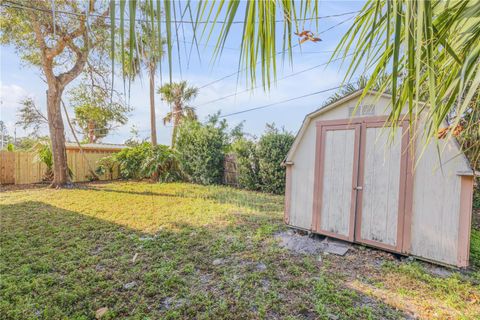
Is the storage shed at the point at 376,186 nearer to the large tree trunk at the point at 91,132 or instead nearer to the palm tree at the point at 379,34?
the palm tree at the point at 379,34

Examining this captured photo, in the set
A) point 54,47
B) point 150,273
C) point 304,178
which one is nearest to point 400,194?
point 304,178

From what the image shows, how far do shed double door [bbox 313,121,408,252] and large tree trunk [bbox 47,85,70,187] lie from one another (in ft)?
30.4

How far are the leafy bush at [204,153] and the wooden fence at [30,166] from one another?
13.8ft

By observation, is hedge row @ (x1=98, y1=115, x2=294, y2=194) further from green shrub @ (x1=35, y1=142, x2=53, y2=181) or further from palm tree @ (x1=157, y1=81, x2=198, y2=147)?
palm tree @ (x1=157, y1=81, x2=198, y2=147)

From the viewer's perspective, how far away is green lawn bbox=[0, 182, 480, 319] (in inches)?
93.3

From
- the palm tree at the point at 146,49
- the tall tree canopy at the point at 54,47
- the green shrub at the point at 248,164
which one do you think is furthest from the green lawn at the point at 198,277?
the tall tree canopy at the point at 54,47

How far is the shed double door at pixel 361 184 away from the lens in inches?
A: 137

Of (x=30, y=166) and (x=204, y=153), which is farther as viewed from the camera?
(x=204, y=153)

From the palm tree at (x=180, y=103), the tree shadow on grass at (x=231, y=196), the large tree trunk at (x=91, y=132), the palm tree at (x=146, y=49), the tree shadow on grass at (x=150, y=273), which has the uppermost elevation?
the palm tree at (x=180, y=103)

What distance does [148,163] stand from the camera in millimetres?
10711

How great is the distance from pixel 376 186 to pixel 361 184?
0.20m

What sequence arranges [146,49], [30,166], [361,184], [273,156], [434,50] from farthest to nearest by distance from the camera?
1. [30,166]
2. [273,156]
3. [361,184]
4. [434,50]
5. [146,49]

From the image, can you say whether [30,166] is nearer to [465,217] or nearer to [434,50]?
[434,50]

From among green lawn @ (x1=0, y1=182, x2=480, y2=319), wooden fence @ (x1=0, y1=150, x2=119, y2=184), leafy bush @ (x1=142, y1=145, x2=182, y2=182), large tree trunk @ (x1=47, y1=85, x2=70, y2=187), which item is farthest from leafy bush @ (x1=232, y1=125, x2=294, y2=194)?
wooden fence @ (x1=0, y1=150, x2=119, y2=184)
